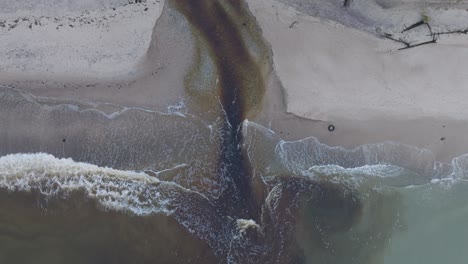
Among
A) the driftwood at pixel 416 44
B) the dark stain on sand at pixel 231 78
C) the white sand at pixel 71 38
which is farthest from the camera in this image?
the dark stain on sand at pixel 231 78

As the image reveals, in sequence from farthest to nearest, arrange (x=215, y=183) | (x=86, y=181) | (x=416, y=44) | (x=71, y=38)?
1. (x=215, y=183)
2. (x=416, y=44)
3. (x=86, y=181)
4. (x=71, y=38)

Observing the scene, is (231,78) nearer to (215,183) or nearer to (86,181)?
(215,183)

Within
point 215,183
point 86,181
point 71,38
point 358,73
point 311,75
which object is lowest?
point 86,181

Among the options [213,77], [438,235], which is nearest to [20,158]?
[213,77]

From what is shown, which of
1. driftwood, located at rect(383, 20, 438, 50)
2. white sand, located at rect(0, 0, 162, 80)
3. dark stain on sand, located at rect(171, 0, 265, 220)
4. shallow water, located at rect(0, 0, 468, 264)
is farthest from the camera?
dark stain on sand, located at rect(171, 0, 265, 220)

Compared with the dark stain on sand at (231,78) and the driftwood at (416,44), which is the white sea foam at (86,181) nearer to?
the dark stain on sand at (231,78)

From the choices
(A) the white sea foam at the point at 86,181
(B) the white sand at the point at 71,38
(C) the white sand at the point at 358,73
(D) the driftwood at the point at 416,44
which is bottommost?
(A) the white sea foam at the point at 86,181

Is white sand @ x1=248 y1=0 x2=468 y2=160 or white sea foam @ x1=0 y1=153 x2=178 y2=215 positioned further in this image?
white sand @ x1=248 y1=0 x2=468 y2=160

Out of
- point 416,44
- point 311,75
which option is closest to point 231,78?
point 311,75

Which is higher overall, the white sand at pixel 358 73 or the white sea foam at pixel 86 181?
the white sand at pixel 358 73

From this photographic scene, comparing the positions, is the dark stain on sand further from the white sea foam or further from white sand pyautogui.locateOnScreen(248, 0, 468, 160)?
the white sea foam

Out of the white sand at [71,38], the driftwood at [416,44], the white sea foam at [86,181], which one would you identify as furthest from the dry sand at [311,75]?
the white sea foam at [86,181]

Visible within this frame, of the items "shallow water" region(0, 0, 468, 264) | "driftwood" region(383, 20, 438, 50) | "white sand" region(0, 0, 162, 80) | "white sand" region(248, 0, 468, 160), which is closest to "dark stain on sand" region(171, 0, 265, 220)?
"shallow water" region(0, 0, 468, 264)

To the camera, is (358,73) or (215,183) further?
(215,183)
